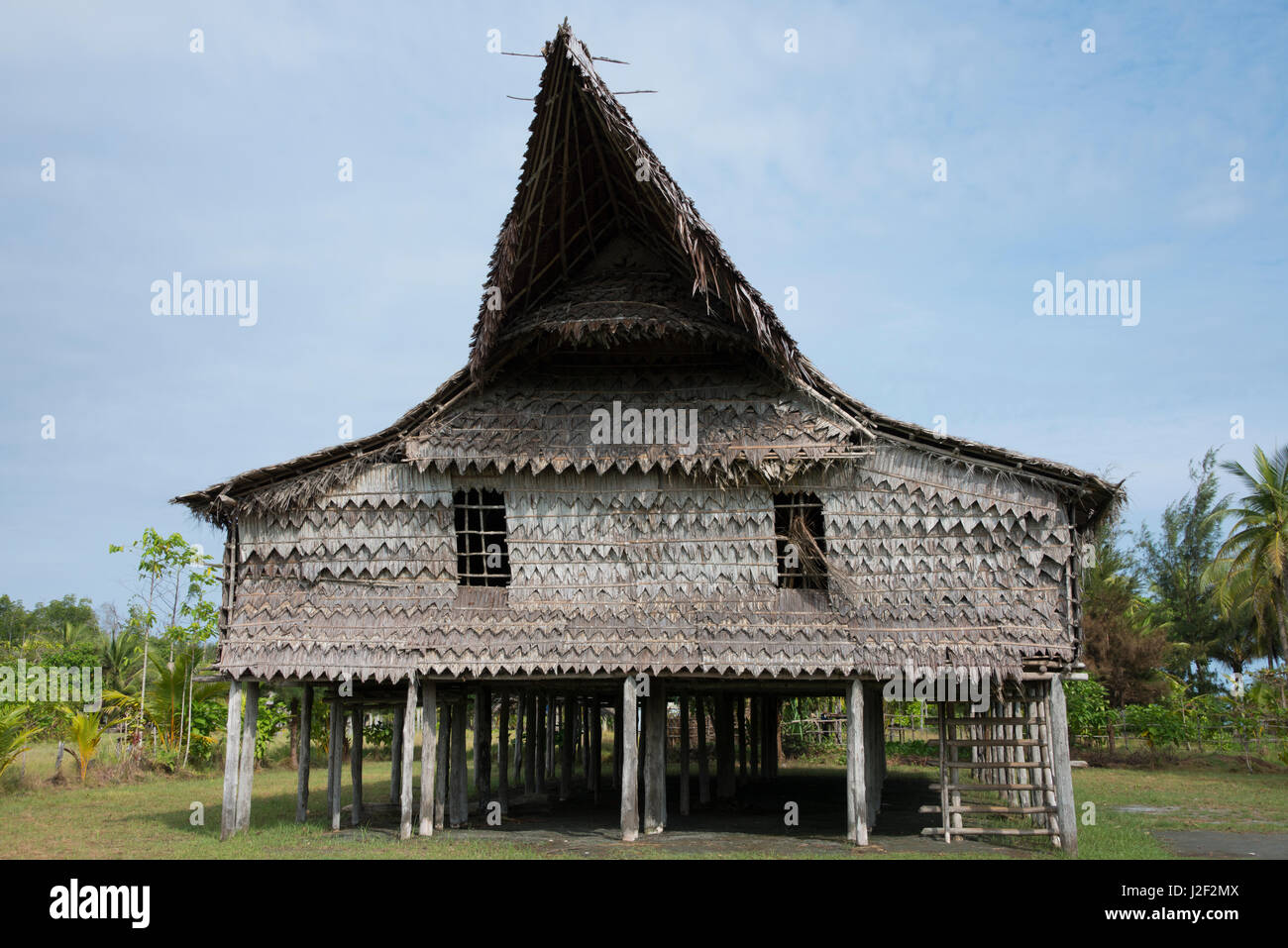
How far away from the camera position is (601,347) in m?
15.8

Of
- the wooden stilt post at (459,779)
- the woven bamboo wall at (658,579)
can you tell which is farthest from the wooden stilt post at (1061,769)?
the wooden stilt post at (459,779)

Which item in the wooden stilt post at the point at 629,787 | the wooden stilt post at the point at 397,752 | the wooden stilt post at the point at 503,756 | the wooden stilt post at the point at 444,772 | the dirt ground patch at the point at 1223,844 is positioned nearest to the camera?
the dirt ground patch at the point at 1223,844

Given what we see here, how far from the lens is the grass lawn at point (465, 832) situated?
13734mm

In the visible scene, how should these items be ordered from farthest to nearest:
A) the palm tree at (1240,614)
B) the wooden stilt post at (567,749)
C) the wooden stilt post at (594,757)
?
the palm tree at (1240,614), the wooden stilt post at (567,749), the wooden stilt post at (594,757)

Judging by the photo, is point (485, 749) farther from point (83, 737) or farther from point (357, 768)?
point (83, 737)

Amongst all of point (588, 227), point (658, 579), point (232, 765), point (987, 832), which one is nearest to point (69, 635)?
point (232, 765)

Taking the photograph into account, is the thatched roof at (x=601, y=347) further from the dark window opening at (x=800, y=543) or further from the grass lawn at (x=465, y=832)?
the grass lawn at (x=465, y=832)

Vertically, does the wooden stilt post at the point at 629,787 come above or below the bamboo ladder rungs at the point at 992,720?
below

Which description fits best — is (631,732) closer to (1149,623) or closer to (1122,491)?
(1122,491)

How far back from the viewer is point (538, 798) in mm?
21625

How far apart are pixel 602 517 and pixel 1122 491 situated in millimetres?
7662

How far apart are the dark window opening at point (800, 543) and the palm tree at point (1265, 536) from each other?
21310 mm

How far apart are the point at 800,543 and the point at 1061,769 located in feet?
16.0
